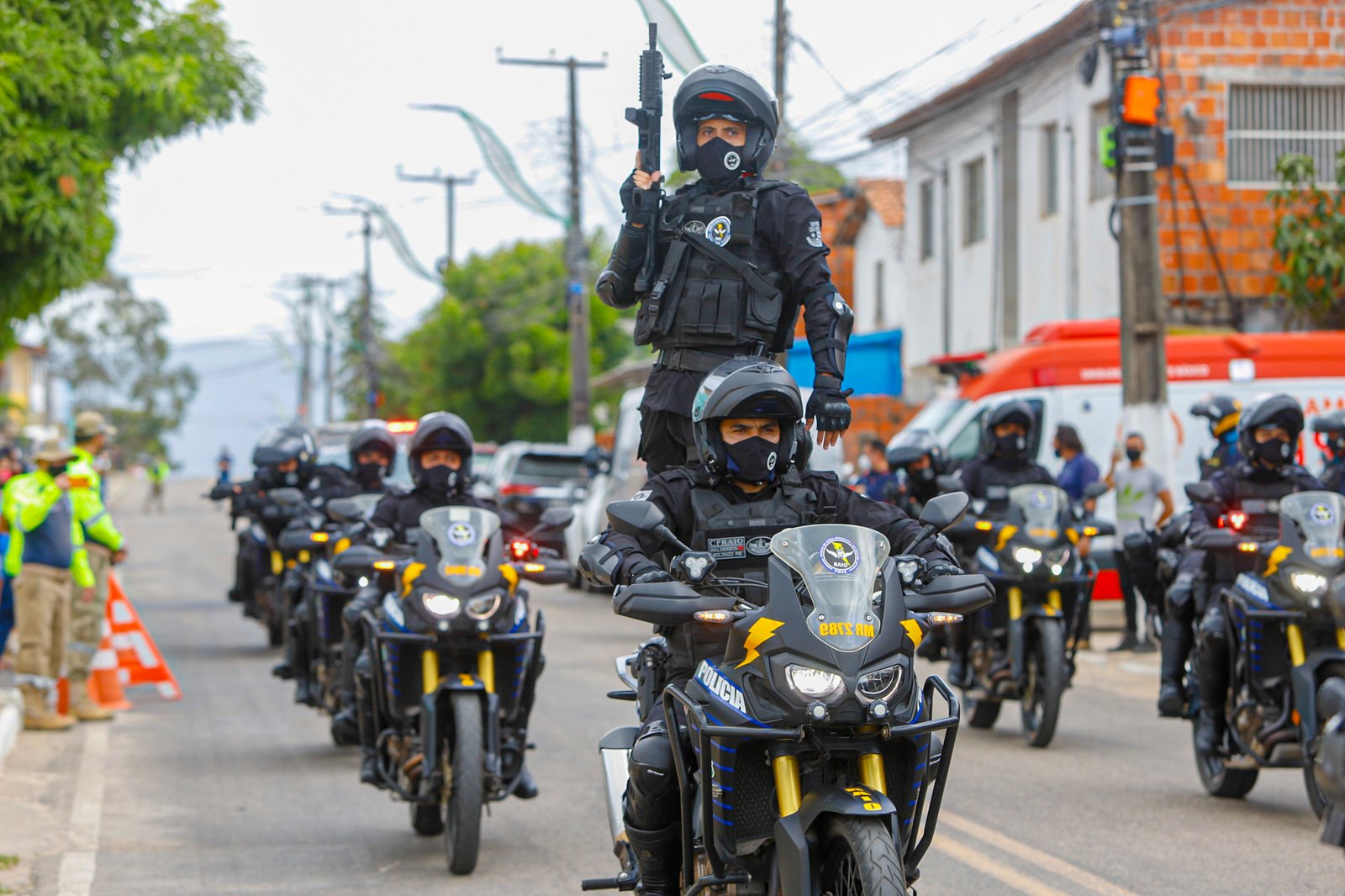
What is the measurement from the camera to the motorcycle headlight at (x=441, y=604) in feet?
25.8

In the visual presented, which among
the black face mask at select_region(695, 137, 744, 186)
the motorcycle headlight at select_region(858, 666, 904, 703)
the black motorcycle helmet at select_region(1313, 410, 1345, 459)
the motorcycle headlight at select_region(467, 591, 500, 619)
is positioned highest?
the black face mask at select_region(695, 137, 744, 186)

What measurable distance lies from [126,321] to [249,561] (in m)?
80.6

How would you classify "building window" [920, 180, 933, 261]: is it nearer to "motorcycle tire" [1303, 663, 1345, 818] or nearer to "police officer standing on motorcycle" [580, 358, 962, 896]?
"motorcycle tire" [1303, 663, 1345, 818]

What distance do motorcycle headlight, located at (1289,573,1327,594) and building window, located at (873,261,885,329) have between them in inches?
1278

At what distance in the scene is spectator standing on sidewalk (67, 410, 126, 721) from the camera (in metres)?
12.7

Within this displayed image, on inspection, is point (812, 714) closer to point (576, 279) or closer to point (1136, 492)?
point (1136, 492)

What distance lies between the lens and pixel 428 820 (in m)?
8.57

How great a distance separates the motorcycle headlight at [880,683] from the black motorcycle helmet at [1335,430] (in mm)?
6727

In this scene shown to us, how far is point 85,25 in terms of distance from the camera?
46.2ft

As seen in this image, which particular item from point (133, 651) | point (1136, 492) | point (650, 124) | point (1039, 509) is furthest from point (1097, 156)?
point (650, 124)

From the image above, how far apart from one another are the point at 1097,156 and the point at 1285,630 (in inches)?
745

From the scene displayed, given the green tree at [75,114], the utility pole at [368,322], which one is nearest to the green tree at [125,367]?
the utility pole at [368,322]

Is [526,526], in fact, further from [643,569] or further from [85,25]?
[643,569]

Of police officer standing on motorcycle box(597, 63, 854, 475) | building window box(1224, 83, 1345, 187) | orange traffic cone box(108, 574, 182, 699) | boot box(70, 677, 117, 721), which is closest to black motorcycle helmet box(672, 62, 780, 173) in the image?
police officer standing on motorcycle box(597, 63, 854, 475)
